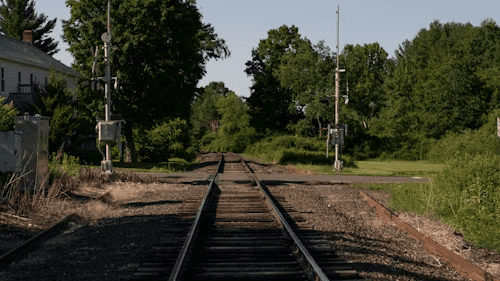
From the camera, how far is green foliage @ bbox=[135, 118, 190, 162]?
46281mm

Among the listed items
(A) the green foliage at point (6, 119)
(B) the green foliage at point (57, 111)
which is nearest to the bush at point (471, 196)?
(A) the green foliage at point (6, 119)

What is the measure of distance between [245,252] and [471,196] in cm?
562

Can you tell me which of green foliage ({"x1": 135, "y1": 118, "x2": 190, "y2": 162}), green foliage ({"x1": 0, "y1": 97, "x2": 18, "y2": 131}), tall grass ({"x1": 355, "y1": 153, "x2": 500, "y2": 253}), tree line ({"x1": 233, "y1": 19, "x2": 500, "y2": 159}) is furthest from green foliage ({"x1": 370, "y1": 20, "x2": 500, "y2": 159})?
tall grass ({"x1": 355, "y1": 153, "x2": 500, "y2": 253})

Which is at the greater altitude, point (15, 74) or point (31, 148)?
point (15, 74)

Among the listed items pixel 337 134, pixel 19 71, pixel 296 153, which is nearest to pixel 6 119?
pixel 337 134

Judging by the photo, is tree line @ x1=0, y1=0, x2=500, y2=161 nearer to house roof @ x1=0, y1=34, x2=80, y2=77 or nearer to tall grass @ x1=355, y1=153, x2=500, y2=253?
house roof @ x1=0, y1=34, x2=80, y2=77

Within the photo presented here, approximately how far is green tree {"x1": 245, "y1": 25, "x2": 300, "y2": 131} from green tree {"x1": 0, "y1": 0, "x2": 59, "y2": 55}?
103ft

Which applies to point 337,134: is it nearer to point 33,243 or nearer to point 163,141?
point 163,141

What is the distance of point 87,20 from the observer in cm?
3900

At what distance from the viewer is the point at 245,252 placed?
865 cm

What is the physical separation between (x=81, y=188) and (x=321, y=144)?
131 feet

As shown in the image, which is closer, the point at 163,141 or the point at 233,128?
the point at 163,141

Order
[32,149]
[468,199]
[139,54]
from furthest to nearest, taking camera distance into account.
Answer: [139,54] → [32,149] → [468,199]

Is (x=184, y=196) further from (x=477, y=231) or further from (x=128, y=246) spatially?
(x=477, y=231)
